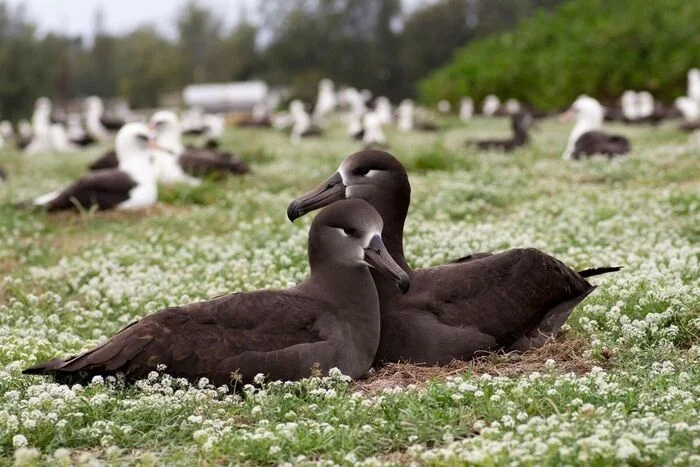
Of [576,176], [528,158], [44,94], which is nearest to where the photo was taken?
[576,176]

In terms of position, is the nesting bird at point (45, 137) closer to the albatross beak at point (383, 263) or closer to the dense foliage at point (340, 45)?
the dense foliage at point (340, 45)

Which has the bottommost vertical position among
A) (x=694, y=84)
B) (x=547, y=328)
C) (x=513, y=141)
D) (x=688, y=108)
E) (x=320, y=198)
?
(x=688, y=108)

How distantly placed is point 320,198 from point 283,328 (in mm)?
1178

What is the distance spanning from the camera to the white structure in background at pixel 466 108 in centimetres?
4267

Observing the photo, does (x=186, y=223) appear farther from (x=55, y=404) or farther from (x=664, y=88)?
(x=664, y=88)

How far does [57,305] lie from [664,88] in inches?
1248

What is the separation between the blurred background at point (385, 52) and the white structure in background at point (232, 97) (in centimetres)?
119

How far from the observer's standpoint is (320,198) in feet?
22.4

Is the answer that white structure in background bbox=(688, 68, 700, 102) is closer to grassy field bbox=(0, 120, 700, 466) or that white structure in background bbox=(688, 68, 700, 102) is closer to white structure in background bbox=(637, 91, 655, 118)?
white structure in background bbox=(637, 91, 655, 118)

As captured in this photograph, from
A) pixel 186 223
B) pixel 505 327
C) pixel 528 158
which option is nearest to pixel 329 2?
pixel 528 158

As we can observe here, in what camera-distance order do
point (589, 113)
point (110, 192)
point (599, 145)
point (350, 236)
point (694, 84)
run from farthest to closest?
1. point (694, 84)
2. point (589, 113)
3. point (599, 145)
4. point (110, 192)
5. point (350, 236)

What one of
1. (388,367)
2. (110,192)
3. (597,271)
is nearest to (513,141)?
(110,192)

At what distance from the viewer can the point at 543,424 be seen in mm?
4699

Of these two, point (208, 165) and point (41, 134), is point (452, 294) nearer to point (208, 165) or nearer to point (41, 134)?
point (208, 165)
